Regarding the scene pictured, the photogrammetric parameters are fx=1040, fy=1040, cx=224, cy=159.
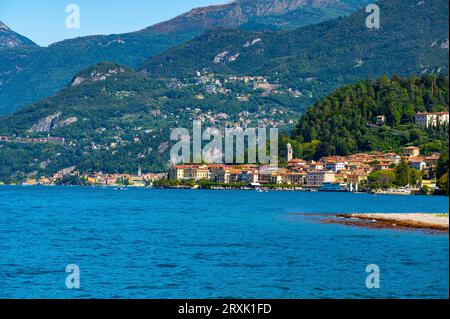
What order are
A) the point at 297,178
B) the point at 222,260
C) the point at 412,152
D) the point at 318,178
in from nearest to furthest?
1. the point at 222,260
2. the point at 412,152
3. the point at 318,178
4. the point at 297,178

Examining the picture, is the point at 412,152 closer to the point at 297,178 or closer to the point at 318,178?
the point at 318,178

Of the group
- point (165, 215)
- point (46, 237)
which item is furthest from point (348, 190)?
point (46, 237)

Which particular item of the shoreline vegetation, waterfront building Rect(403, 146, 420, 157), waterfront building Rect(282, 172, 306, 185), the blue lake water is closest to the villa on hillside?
waterfront building Rect(403, 146, 420, 157)

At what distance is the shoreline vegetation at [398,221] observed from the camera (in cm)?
6589

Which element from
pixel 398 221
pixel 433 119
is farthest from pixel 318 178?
pixel 398 221

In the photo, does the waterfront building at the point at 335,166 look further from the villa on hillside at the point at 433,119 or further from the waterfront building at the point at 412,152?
the villa on hillside at the point at 433,119

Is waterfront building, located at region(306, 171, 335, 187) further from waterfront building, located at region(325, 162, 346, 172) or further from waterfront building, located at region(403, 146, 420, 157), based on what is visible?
waterfront building, located at region(403, 146, 420, 157)

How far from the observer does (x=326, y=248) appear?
5450 cm

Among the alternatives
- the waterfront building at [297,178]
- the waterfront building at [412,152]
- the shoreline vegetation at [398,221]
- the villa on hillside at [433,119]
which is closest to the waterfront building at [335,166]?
the waterfront building at [297,178]

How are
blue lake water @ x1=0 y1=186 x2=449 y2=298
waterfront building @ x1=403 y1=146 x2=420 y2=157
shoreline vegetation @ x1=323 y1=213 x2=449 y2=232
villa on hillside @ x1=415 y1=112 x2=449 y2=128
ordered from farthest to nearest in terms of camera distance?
1. villa on hillside @ x1=415 y1=112 x2=449 y2=128
2. waterfront building @ x1=403 y1=146 x2=420 y2=157
3. shoreline vegetation @ x1=323 y1=213 x2=449 y2=232
4. blue lake water @ x1=0 y1=186 x2=449 y2=298

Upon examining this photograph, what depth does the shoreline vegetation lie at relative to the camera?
216 feet

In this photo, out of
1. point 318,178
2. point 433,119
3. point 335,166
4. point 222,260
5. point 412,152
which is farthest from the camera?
point 433,119

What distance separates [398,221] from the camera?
72.4 meters
